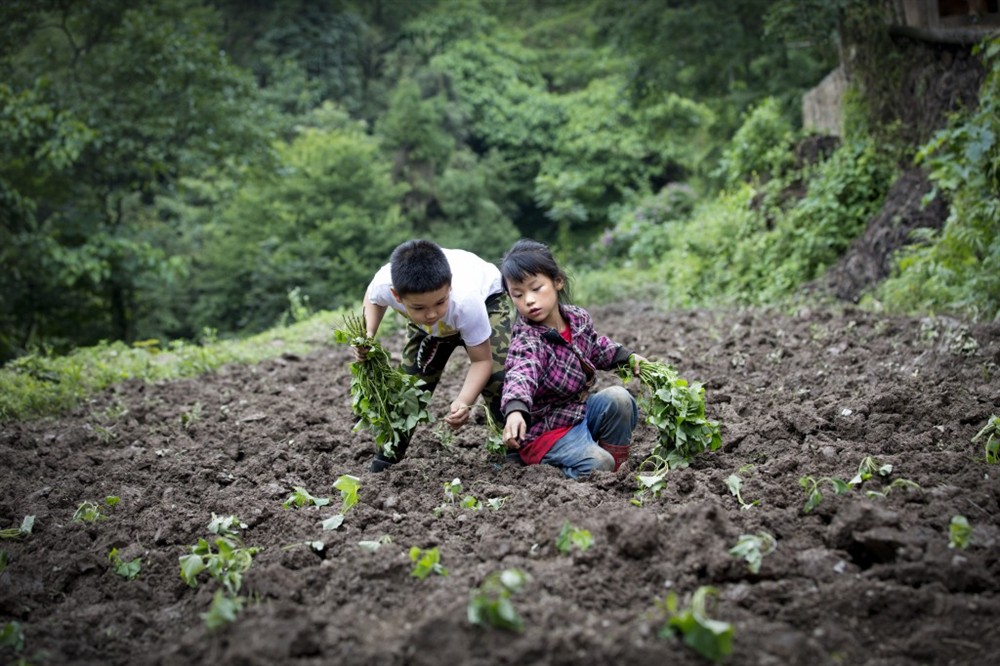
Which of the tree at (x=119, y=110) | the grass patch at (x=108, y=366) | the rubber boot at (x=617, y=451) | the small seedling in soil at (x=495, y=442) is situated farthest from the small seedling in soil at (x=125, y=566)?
the tree at (x=119, y=110)

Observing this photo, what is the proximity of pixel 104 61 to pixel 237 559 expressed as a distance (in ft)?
41.0

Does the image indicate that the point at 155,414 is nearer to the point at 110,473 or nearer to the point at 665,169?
the point at 110,473

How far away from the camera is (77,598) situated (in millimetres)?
3006

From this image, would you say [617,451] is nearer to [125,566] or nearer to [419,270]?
[419,270]

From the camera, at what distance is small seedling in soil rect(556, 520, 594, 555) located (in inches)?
111

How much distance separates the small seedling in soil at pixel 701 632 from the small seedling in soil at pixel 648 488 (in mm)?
1132

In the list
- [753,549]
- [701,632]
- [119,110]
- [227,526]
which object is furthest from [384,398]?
[119,110]

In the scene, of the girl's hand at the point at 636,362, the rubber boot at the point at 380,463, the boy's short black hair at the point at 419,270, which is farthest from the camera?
the rubber boot at the point at 380,463

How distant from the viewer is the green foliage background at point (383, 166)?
30.3 ft

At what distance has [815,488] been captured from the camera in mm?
3137

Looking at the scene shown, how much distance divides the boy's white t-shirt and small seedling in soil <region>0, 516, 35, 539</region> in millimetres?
1730

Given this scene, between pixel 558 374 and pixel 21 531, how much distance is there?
2293 mm

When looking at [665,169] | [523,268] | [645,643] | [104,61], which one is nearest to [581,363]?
[523,268]

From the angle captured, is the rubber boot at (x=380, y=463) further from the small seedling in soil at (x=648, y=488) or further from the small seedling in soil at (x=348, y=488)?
the small seedling in soil at (x=648, y=488)
